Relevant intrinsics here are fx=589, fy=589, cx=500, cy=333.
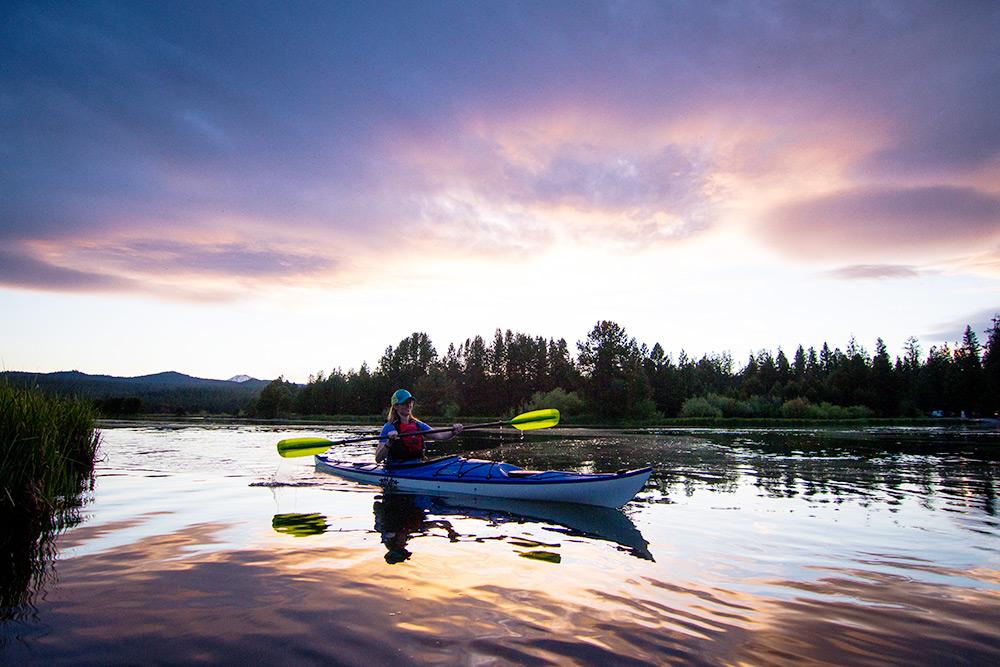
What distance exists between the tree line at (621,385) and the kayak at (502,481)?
49.9 m

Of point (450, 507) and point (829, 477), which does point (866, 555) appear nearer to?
point (450, 507)

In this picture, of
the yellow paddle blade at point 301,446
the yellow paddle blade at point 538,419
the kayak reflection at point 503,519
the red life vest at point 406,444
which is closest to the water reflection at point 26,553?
the kayak reflection at point 503,519

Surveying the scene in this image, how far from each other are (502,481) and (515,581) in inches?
195

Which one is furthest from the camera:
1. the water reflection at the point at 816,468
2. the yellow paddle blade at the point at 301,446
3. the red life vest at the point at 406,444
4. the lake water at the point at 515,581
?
the yellow paddle blade at the point at 301,446

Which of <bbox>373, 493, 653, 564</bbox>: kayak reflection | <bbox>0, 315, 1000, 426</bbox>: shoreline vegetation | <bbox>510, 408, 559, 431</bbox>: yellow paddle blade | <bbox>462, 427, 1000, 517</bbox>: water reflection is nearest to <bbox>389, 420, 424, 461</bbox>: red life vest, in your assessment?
<bbox>373, 493, 653, 564</bbox>: kayak reflection

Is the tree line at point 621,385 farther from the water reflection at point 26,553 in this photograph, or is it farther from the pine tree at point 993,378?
the water reflection at point 26,553

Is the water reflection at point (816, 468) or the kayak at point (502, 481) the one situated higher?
the kayak at point (502, 481)

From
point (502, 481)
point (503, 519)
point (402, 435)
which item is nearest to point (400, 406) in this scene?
point (402, 435)

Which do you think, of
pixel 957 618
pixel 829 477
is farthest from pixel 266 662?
pixel 829 477

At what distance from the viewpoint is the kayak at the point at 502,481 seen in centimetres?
980

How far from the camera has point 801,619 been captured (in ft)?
16.1

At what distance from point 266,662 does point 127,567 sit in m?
3.30

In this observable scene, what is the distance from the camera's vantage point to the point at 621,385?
6322cm

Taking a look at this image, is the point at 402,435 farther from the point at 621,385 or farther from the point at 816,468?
the point at 621,385
